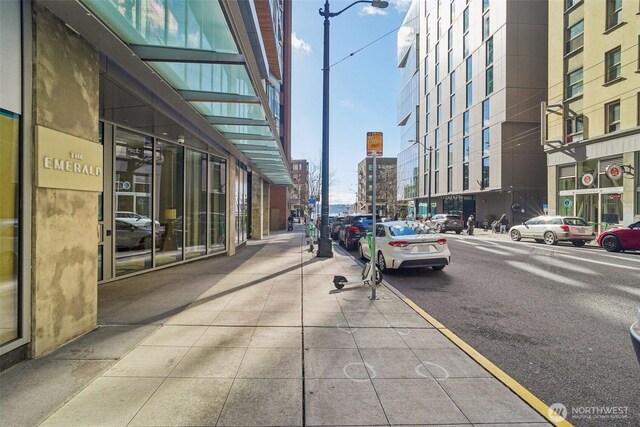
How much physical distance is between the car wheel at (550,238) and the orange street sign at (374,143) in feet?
54.3

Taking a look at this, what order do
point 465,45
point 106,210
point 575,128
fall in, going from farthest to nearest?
point 465,45, point 575,128, point 106,210

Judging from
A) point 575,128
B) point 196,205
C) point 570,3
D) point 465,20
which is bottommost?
point 196,205

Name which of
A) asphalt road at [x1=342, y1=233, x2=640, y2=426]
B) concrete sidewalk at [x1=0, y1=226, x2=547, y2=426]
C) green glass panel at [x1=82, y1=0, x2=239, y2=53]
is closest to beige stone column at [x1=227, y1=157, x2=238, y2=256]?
asphalt road at [x1=342, y1=233, x2=640, y2=426]

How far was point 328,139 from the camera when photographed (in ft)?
44.0

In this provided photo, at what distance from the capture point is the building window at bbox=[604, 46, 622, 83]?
69.8 feet

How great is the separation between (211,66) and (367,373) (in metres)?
5.80

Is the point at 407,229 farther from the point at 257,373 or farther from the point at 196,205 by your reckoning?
the point at 257,373

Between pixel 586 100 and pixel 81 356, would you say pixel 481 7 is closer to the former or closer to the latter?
pixel 586 100

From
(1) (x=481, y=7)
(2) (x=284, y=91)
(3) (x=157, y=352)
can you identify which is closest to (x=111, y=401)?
(3) (x=157, y=352)

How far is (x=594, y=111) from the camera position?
23.0 m

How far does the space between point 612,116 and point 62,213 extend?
28.0 m

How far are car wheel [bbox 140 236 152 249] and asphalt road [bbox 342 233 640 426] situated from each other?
6269mm

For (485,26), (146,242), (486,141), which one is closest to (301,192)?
(486,141)

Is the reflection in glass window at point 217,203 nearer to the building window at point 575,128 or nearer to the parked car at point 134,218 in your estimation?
the parked car at point 134,218
